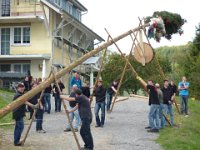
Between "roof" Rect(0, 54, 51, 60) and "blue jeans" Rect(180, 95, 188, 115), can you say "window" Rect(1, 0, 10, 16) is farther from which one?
"blue jeans" Rect(180, 95, 188, 115)

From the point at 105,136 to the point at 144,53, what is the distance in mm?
3736

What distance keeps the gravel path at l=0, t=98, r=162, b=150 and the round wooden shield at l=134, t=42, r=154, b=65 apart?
8.50ft

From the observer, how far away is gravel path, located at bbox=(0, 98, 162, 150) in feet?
44.0

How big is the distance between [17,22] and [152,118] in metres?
21.2

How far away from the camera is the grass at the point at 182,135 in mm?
13917

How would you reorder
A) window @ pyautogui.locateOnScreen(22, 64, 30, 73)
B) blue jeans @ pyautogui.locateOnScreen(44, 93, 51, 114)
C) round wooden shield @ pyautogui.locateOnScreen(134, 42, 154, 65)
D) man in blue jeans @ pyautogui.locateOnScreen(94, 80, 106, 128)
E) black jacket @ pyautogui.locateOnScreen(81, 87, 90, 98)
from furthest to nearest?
1. window @ pyautogui.locateOnScreen(22, 64, 30, 73)
2. blue jeans @ pyautogui.locateOnScreen(44, 93, 51, 114)
3. black jacket @ pyautogui.locateOnScreen(81, 87, 90, 98)
4. man in blue jeans @ pyautogui.locateOnScreen(94, 80, 106, 128)
5. round wooden shield @ pyautogui.locateOnScreen(134, 42, 154, 65)

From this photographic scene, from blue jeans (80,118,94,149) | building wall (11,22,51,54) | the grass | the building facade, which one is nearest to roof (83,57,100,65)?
the building facade

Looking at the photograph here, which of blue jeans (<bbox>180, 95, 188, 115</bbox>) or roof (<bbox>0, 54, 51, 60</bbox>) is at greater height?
roof (<bbox>0, 54, 51, 60</bbox>)

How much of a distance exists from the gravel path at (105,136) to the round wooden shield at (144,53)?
2.59 metres

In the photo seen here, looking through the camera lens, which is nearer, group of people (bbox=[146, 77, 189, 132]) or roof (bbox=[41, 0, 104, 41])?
group of people (bbox=[146, 77, 189, 132])

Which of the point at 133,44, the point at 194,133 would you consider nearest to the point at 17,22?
the point at 133,44

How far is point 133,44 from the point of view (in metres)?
17.5

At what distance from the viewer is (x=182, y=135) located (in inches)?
624

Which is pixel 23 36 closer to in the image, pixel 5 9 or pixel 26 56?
pixel 26 56
